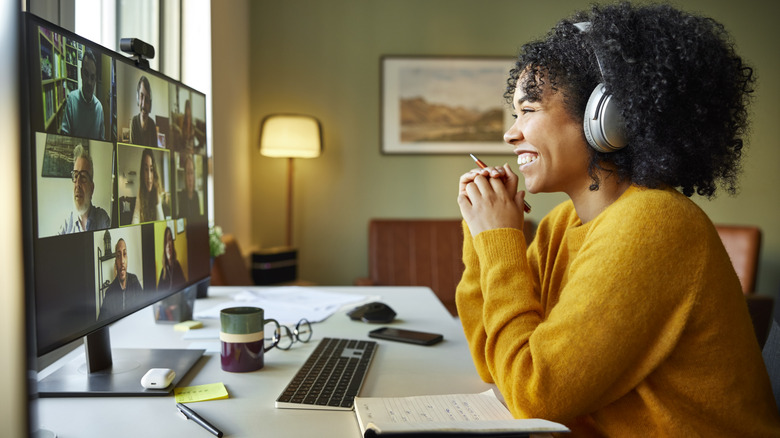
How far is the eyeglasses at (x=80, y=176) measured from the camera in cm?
85

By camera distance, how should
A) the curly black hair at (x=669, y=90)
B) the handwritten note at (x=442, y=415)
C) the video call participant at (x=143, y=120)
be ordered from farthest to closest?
the video call participant at (x=143, y=120) < the curly black hair at (x=669, y=90) < the handwritten note at (x=442, y=415)

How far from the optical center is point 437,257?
3.71 m

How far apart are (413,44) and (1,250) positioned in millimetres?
3755

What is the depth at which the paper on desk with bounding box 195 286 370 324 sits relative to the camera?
158cm

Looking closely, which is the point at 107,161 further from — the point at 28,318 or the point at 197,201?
the point at 28,318

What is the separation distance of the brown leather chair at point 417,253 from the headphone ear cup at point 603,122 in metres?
2.69

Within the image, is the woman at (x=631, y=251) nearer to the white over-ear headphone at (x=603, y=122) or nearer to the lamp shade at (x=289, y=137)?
the white over-ear headphone at (x=603, y=122)

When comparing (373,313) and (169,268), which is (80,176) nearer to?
(169,268)

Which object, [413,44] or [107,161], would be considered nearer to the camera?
[107,161]

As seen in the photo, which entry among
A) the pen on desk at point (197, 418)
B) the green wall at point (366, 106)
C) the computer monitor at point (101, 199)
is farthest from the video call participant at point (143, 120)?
the green wall at point (366, 106)

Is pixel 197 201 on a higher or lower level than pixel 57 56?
lower

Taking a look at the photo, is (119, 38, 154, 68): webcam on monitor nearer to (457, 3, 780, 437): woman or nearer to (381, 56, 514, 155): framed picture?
(457, 3, 780, 437): woman

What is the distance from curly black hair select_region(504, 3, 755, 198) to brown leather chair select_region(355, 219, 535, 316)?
8.71 ft

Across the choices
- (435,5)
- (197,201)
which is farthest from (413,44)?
(197,201)
